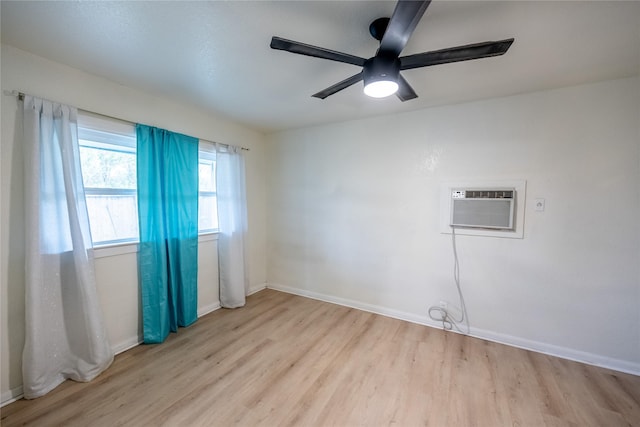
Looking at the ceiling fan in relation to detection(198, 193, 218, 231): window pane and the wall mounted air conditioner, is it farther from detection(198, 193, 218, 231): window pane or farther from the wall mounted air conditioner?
detection(198, 193, 218, 231): window pane

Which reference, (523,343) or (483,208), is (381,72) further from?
(523,343)

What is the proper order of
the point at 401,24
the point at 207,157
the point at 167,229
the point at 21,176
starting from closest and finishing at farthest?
1. the point at 401,24
2. the point at 21,176
3. the point at 167,229
4. the point at 207,157

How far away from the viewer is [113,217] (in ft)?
7.32

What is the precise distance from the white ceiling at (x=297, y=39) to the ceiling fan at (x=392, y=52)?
0.21m

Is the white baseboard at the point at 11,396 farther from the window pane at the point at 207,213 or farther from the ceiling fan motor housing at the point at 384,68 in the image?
the ceiling fan motor housing at the point at 384,68

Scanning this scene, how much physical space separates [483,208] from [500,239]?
0.34m

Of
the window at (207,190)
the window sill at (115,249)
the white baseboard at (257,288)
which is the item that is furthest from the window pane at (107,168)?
the white baseboard at (257,288)

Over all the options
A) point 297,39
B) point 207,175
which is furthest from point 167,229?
point 297,39

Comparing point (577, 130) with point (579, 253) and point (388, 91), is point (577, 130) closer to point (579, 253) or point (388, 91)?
point (579, 253)

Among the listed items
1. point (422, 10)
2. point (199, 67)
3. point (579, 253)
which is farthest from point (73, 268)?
point (579, 253)

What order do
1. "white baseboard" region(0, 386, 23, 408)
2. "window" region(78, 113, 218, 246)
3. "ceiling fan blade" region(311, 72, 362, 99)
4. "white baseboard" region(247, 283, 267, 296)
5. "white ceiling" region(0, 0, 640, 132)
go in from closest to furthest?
1. "white ceiling" region(0, 0, 640, 132)
2. "ceiling fan blade" region(311, 72, 362, 99)
3. "white baseboard" region(0, 386, 23, 408)
4. "window" region(78, 113, 218, 246)
5. "white baseboard" region(247, 283, 267, 296)

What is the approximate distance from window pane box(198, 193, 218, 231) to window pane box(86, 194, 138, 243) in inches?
28.7

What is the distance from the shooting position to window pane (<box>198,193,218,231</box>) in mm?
3006

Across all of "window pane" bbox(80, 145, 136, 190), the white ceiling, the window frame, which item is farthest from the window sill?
the white ceiling
